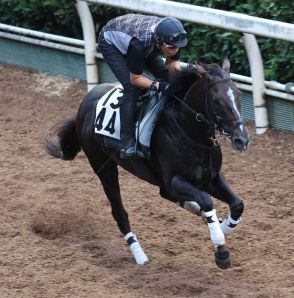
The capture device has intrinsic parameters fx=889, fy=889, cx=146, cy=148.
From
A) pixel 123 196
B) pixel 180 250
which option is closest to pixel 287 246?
pixel 180 250

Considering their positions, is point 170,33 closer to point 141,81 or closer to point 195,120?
point 141,81

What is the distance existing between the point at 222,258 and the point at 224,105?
1.07m

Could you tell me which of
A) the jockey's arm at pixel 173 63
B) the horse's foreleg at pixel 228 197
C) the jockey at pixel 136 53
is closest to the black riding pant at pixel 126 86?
the jockey at pixel 136 53

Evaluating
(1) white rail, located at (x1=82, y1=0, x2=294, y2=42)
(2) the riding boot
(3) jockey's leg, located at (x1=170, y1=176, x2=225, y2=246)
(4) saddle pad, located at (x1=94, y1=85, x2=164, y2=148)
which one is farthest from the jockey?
(1) white rail, located at (x1=82, y1=0, x2=294, y2=42)

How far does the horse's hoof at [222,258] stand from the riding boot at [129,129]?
968 mm

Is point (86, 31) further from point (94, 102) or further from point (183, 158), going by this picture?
point (183, 158)

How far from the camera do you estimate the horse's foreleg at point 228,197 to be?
21.1 feet

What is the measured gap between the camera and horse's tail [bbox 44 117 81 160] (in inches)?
301

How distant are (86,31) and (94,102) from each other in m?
2.99

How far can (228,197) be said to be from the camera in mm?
6469

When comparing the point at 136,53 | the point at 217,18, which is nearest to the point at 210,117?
the point at 136,53

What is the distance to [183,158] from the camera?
6.33 m

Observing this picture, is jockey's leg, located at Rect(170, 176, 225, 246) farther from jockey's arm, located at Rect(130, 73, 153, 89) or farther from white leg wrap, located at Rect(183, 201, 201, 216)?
jockey's arm, located at Rect(130, 73, 153, 89)

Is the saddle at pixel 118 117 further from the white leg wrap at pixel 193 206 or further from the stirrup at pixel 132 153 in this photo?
the white leg wrap at pixel 193 206
